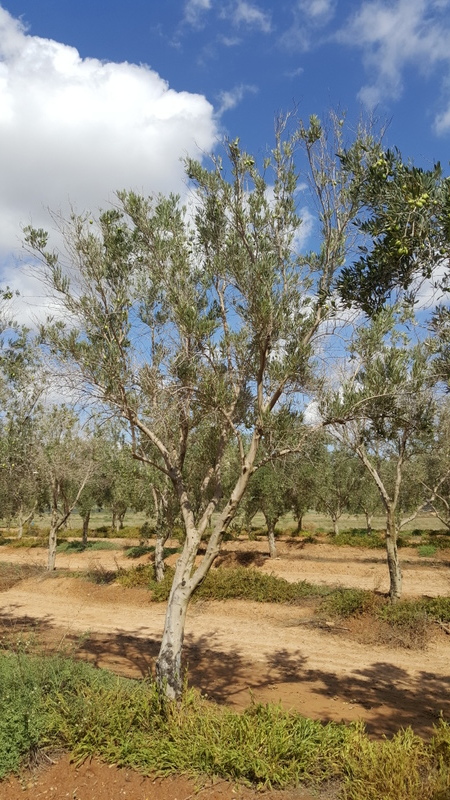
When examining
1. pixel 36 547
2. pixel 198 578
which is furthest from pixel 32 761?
pixel 36 547

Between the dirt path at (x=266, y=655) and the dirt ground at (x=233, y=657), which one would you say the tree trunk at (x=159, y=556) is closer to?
the dirt ground at (x=233, y=657)

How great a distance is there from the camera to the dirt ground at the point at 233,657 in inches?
252

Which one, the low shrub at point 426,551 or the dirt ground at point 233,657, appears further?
the low shrub at point 426,551

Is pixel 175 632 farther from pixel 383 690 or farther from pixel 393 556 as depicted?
pixel 393 556

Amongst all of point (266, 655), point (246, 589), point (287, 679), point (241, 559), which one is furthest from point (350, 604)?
point (241, 559)

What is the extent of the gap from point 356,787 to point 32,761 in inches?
167

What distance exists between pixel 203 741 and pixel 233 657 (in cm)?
763

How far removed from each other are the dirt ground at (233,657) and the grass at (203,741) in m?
0.28

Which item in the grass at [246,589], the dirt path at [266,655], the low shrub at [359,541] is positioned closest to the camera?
the dirt path at [266,655]

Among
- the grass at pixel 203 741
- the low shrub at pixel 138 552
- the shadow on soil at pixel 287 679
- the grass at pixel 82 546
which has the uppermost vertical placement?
the grass at pixel 203 741

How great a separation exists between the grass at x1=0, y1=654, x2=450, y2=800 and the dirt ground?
276 mm

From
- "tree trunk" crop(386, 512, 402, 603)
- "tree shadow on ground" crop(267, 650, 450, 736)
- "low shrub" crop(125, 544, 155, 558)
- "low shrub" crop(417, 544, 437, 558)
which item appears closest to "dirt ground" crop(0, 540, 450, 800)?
"tree shadow on ground" crop(267, 650, 450, 736)

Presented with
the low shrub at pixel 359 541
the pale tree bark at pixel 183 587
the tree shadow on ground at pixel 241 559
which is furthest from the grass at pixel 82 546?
the pale tree bark at pixel 183 587

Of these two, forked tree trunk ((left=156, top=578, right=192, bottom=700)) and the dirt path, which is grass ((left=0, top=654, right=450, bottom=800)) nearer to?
forked tree trunk ((left=156, top=578, right=192, bottom=700))
